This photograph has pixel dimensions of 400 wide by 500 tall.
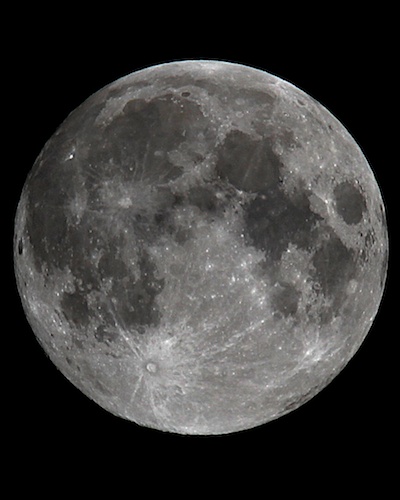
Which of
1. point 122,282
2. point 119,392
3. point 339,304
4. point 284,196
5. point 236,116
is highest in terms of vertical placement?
point 236,116

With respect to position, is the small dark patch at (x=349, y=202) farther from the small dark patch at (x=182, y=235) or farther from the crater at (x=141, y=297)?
the crater at (x=141, y=297)

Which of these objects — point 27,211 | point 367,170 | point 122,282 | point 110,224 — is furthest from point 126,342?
point 367,170

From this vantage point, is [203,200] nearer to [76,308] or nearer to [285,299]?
[285,299]

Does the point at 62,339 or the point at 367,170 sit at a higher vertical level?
the point at 367,170

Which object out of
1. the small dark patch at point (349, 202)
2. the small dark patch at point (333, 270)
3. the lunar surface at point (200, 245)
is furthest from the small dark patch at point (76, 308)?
the small dark patch at point (349, 202)

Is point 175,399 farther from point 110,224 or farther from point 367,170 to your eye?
point 367,170

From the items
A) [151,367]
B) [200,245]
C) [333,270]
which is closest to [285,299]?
[333,270]

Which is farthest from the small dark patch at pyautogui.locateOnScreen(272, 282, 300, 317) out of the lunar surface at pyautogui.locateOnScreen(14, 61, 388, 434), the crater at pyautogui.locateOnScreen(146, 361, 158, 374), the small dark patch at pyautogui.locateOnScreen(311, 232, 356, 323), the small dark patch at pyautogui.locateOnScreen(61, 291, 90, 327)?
the small dark patch at pyautogui.locateOnScreen(61, 291, 90, 327)
